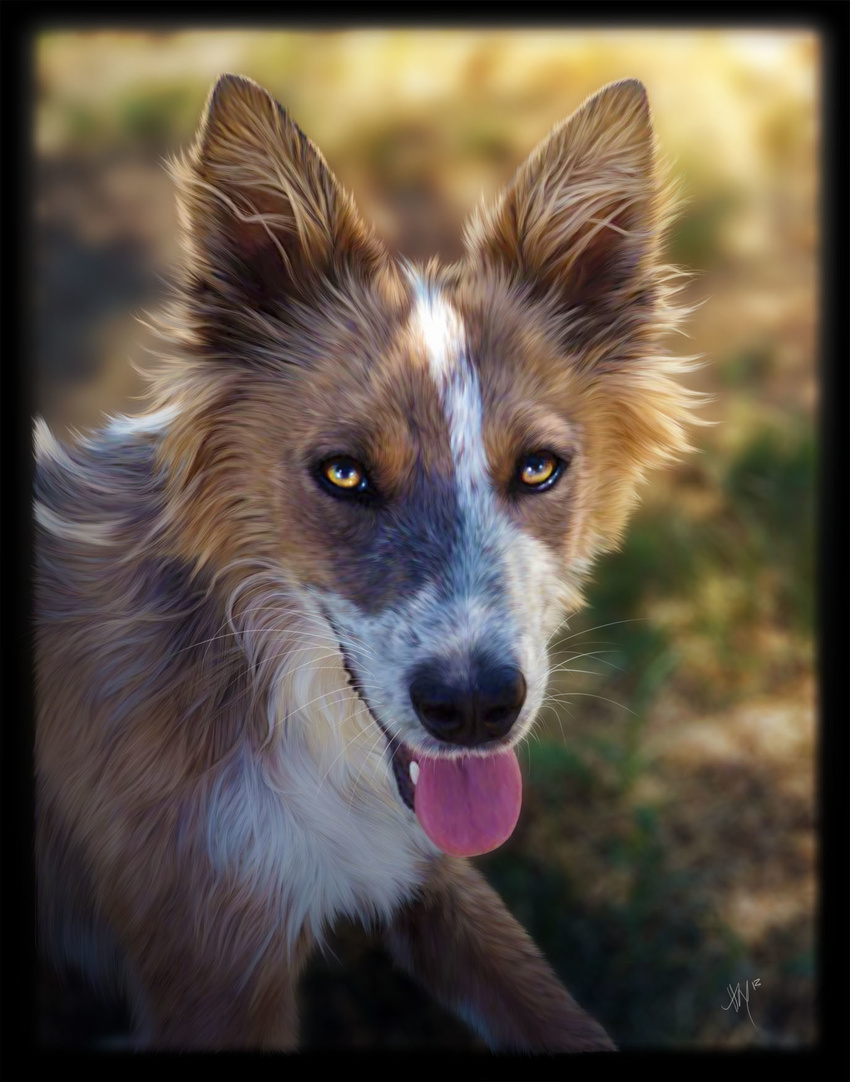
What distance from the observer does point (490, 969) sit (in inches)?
58.5

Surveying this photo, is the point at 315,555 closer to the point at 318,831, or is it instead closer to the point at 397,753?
the point at 397,753

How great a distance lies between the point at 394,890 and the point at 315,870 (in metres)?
0.12

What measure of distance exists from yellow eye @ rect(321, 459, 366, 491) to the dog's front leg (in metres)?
0.53

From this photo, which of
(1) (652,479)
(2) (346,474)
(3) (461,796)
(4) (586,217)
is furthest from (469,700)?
(1) (652,479)

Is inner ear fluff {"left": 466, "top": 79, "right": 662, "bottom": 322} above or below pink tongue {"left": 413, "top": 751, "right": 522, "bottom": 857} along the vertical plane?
above

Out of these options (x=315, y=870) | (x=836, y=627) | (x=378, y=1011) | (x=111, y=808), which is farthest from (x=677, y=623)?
(x=111, y=808)

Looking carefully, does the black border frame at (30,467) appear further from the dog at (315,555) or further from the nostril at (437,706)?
the nostril at (437,706)

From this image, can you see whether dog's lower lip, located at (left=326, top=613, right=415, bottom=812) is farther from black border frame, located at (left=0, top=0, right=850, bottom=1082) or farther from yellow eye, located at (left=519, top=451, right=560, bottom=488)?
black border frame, located at (left=0, top=0, right=850, bottom=1082)

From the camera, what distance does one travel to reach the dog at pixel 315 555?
4.36 feet

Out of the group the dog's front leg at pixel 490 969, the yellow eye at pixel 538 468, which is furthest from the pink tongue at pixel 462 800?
the yellow eye at pixel 538 468

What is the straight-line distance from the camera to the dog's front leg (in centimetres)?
148

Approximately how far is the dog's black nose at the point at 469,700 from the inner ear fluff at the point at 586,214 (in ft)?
1.77
